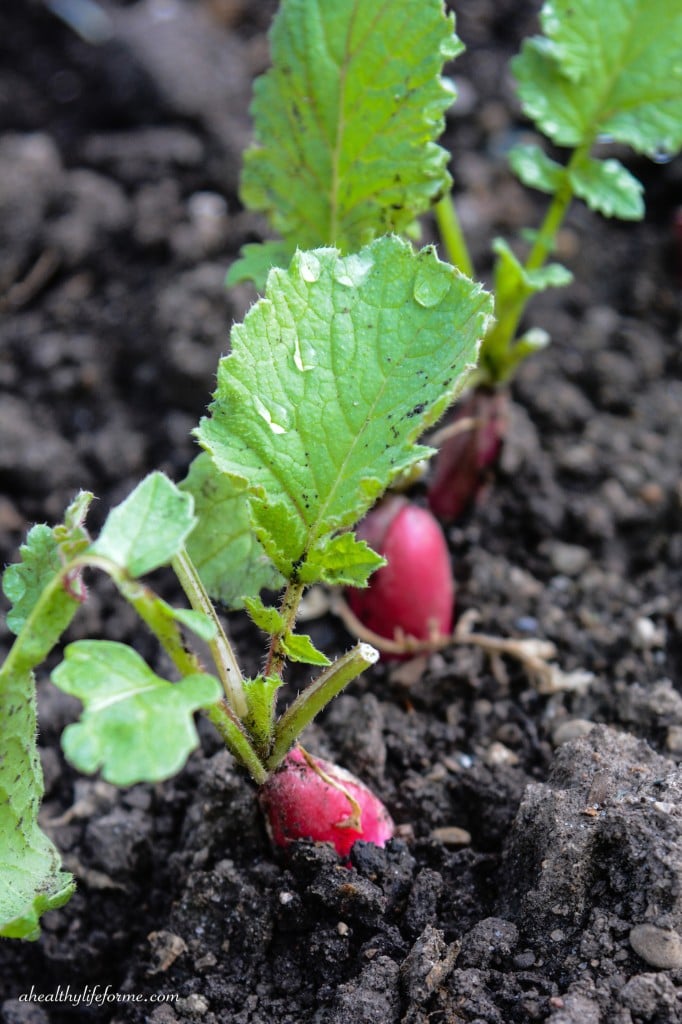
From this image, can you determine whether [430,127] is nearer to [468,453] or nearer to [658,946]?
[468,453]

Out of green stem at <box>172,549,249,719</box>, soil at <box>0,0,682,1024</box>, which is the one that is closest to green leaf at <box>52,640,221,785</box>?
green stem at <box>172,549,249,719</box>

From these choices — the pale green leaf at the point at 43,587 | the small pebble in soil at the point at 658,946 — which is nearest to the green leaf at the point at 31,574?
the pale green leaf at the point at 43,587

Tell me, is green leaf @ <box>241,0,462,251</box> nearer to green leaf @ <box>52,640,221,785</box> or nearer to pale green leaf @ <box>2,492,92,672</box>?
pale green leaf @ <box>2,492,92,672</box>

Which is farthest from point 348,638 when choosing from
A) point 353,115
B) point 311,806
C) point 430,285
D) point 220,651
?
point 353,115

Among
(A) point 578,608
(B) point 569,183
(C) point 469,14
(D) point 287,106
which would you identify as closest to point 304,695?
(A) point 578,608

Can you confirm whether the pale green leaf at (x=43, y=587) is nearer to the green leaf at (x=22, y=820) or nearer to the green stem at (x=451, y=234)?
the green leaf at (x=22, y=820)
